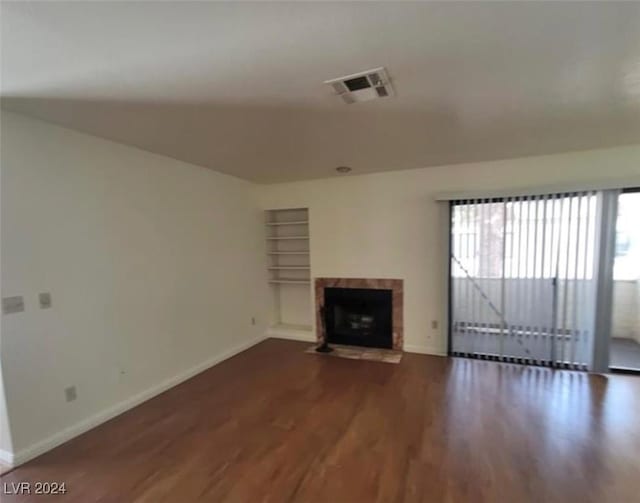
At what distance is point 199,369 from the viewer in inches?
158

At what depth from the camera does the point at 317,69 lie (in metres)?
1.84

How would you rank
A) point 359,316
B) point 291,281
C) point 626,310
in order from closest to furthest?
point 626,310 < point 359,316 < point 291,281

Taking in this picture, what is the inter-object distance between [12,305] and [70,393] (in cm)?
87

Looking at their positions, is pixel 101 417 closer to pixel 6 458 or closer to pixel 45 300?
pixel 6 458

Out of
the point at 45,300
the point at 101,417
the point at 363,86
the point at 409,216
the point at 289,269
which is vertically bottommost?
the point at 101,417

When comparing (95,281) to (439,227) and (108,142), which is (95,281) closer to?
(108,142)

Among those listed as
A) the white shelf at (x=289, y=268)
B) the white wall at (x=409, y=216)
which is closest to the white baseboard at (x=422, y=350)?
the white wall at (x=409, y=216)

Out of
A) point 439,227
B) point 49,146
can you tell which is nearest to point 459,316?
point 439,227

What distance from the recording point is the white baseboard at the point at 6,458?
7.69 feet

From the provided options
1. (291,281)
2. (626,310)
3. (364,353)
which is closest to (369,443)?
(364,353)

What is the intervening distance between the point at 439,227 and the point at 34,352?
14.2ft

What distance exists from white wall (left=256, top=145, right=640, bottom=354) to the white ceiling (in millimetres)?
683

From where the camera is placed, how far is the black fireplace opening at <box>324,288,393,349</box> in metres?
4.71

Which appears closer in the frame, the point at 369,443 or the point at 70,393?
the point at 369,443
